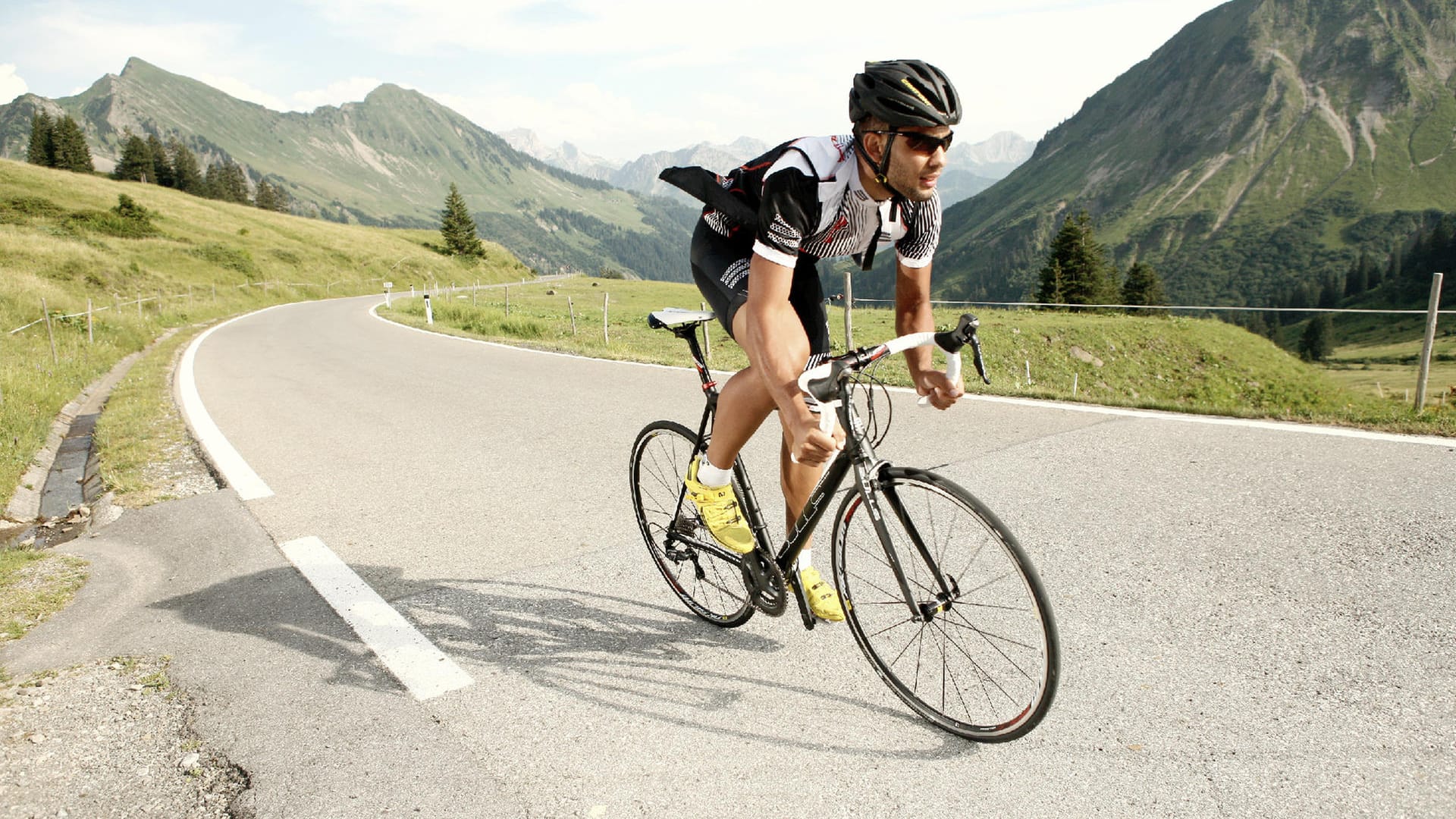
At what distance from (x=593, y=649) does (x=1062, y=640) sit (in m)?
1.80

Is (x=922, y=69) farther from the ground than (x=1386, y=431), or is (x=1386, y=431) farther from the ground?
(x=922, y=69)

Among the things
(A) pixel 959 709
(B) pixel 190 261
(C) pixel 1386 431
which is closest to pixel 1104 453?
(C) pixel 1386 431

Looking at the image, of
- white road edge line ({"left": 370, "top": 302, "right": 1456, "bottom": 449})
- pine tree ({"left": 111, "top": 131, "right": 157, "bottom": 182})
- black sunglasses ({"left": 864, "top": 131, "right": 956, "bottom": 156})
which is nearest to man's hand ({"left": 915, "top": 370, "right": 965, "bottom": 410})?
black sunglasses ({"left": 864, "top": 131, "right": 956, "bottom": 156})

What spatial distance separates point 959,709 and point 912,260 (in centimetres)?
153

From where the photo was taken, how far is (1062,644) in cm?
298

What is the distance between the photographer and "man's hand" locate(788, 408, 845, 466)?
220cm

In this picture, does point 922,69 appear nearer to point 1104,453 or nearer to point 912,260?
point 912,260

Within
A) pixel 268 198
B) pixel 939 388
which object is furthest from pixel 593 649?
pixel 268 198

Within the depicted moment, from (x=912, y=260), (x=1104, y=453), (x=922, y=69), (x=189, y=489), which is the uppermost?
(x=922, y=69)

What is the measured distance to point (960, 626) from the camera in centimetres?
264

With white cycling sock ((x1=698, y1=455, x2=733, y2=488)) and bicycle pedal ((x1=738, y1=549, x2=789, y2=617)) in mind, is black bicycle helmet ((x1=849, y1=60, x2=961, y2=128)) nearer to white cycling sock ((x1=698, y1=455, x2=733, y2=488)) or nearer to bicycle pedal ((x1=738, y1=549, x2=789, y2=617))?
white cycling sock ((x1=698, y1=455, x2=733, y2=488))

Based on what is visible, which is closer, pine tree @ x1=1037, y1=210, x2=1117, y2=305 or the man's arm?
the man's arm

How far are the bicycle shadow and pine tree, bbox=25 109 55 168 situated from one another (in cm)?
11238

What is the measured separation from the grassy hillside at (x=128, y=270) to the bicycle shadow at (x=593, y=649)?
4.25m
